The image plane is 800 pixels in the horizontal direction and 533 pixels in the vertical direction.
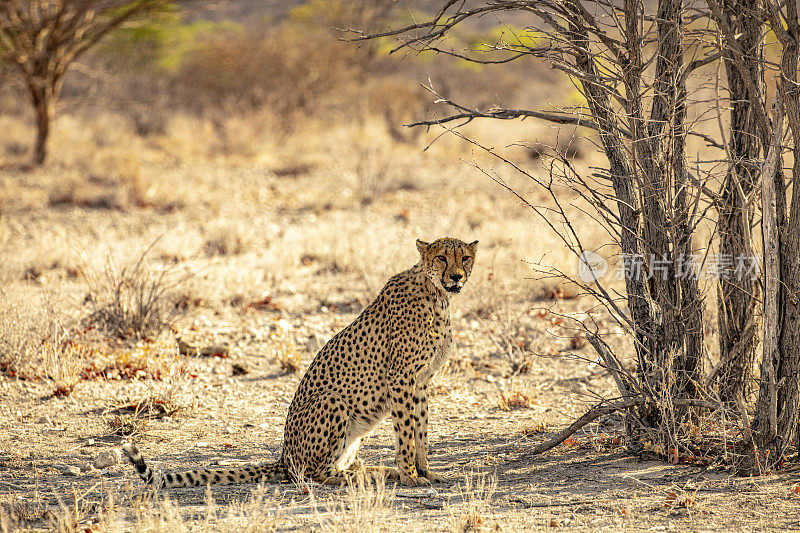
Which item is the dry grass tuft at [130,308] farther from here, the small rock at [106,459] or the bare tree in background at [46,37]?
the bare tree in background at [46,37]

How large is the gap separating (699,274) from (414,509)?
2.08m

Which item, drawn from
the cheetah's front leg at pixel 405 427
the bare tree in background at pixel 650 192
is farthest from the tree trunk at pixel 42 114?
the cheetah's front leg at pixel 405 427

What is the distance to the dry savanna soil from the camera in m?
3.96

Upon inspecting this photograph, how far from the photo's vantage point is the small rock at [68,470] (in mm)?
4746

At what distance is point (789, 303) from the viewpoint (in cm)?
434

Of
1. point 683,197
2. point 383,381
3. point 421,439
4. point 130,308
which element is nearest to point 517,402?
point 421,439

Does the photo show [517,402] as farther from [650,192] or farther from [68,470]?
[68,470]

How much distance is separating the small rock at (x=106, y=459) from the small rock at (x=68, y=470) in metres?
0.11

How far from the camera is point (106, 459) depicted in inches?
191

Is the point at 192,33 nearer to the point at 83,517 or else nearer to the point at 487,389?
the point at 487,389

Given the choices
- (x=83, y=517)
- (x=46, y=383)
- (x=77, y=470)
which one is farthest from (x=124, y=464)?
(x=46, y=383)

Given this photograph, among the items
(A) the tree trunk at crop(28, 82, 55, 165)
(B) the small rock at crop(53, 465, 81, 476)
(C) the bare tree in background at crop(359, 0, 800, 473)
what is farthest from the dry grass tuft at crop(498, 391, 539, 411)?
(A) the tree trunk at crop(28, 82, 55, 165)

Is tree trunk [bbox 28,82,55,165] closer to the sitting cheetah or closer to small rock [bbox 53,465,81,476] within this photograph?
small rock [bbox 53,465,81,476]

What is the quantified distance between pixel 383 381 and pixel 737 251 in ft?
6.89
